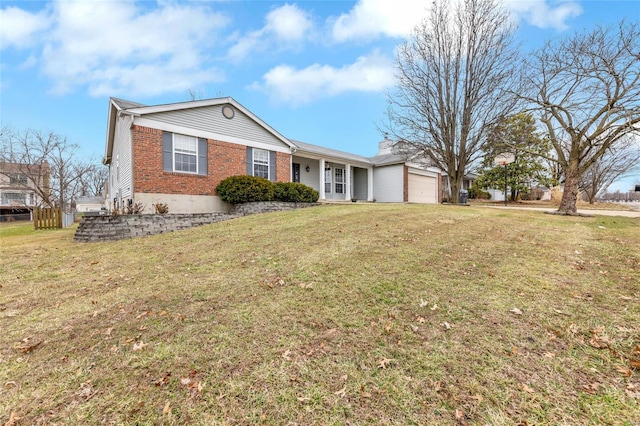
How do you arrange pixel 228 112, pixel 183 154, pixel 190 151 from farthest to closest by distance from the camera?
pixel 228 112, pixel 190 151, pixel 183 154

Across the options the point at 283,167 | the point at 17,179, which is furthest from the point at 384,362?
the point at 17,179

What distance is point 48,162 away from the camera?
28297 mm

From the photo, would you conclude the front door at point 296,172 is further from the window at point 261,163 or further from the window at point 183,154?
the window at point 183,154

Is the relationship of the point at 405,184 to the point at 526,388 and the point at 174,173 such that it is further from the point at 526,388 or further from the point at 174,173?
the point at 526,388

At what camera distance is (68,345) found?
2.90 metres

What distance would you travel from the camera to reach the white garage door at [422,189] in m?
21.3

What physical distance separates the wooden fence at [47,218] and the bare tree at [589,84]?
69.9ft

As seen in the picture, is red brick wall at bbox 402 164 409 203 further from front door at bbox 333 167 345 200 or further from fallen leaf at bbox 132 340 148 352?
fallen leaf at bbox 132 340 148 352

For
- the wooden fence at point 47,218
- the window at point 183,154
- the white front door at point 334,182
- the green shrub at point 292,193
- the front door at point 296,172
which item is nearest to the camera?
the window at point 183,154

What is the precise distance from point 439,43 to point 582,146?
783 cm

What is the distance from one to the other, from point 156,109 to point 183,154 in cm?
189

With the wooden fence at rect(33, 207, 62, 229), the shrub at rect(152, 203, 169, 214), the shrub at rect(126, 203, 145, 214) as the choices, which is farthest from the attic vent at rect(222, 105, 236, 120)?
the wooden fence at rect(33, 207, 62, 229)

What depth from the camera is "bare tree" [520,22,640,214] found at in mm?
9750

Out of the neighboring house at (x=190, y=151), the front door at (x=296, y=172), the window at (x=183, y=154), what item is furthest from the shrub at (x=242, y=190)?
the front door at (x=296, y=172)
